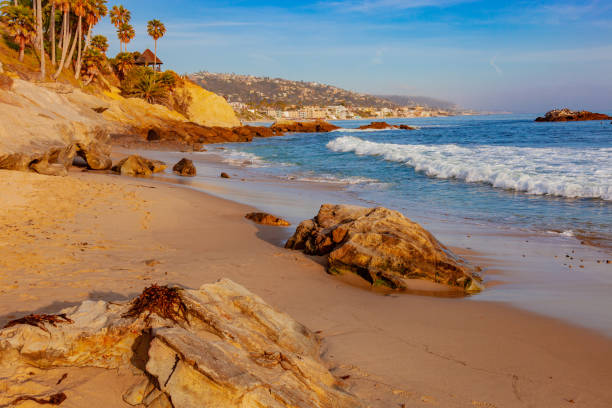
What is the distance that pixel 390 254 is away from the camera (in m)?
6.18

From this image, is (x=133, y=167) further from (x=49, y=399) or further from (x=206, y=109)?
(x=206, y=109)

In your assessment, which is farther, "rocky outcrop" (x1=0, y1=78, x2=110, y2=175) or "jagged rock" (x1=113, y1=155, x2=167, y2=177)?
"jagged rock" (x1=113, y1=155, x2=167, y2=177)

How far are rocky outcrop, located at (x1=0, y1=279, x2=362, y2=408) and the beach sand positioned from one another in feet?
0.47

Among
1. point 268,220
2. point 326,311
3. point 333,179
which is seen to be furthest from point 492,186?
point 326,311

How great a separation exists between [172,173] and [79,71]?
28973 mm

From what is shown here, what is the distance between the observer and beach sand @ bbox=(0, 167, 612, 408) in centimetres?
335

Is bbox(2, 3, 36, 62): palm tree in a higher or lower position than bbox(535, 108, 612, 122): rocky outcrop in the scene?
higher

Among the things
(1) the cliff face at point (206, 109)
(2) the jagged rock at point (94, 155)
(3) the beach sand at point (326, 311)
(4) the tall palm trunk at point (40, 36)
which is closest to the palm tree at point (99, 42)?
(4) the tall palm trunk at point (40, 36)

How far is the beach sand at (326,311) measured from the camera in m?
3.35

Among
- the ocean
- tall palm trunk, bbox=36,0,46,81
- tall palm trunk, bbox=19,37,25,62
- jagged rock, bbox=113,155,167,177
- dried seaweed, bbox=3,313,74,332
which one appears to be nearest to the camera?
dried seaweed, bbox=3,313,74,332

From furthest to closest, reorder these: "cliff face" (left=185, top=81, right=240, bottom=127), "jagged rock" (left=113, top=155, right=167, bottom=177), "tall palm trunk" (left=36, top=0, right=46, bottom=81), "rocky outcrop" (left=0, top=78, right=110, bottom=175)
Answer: "cliff face" (left=185, top=81, right=240, bottom=127)
"tall palm trunk" (left=36, top=0, right=46, bottom=81)
"jagged rock" (left=113, top=155, right=167, bottom=177)
"rocky outcrop" (left=0, top=78, right=110, bottom=175)

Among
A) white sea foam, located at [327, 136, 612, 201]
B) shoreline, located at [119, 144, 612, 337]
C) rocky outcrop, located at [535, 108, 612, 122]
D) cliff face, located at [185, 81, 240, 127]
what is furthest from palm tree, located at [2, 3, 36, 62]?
rocky outcrop, located at [535, 108, 612, 122]

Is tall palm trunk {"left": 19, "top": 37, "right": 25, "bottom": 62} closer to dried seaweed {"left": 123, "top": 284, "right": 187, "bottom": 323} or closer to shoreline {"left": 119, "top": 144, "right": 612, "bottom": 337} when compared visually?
shoreline {"left": 119, "top": 144, "right": 612, "bottom": 337}

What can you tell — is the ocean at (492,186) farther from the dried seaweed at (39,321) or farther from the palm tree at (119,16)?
the palm tree at (119,16)
